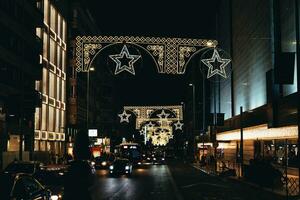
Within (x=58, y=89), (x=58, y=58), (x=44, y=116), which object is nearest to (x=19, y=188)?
(x=44, y=116)

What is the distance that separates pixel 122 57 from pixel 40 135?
39.7m

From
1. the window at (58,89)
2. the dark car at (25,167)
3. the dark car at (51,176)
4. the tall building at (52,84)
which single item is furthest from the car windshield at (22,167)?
the window at (58,89)

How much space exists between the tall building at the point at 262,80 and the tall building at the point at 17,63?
62.6 feet

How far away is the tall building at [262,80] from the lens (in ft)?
139

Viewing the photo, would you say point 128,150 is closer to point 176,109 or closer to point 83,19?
point 176,109

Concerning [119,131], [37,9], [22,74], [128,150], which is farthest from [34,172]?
[119,131]

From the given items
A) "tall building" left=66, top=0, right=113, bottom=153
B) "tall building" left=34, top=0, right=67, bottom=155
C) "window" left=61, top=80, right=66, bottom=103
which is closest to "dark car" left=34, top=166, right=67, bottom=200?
"tall building" left=34, top=0, right=67, bottom=155

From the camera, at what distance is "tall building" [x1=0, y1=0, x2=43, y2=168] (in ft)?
161

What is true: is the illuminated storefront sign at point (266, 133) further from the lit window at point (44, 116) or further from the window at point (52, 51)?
the window at point (52, 51)

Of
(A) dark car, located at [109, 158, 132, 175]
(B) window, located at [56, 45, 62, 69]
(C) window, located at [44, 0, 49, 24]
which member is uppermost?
(C) window, located at [44, 0, 49, 24]

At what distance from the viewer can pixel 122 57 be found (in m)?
27.9

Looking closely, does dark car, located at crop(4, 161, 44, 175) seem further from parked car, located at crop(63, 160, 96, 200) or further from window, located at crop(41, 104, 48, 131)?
window, located at crop(41, 104, 48, 131)

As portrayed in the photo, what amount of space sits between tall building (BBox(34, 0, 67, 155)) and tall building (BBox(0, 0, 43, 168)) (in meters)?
4.15

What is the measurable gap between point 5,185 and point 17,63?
143 ft
